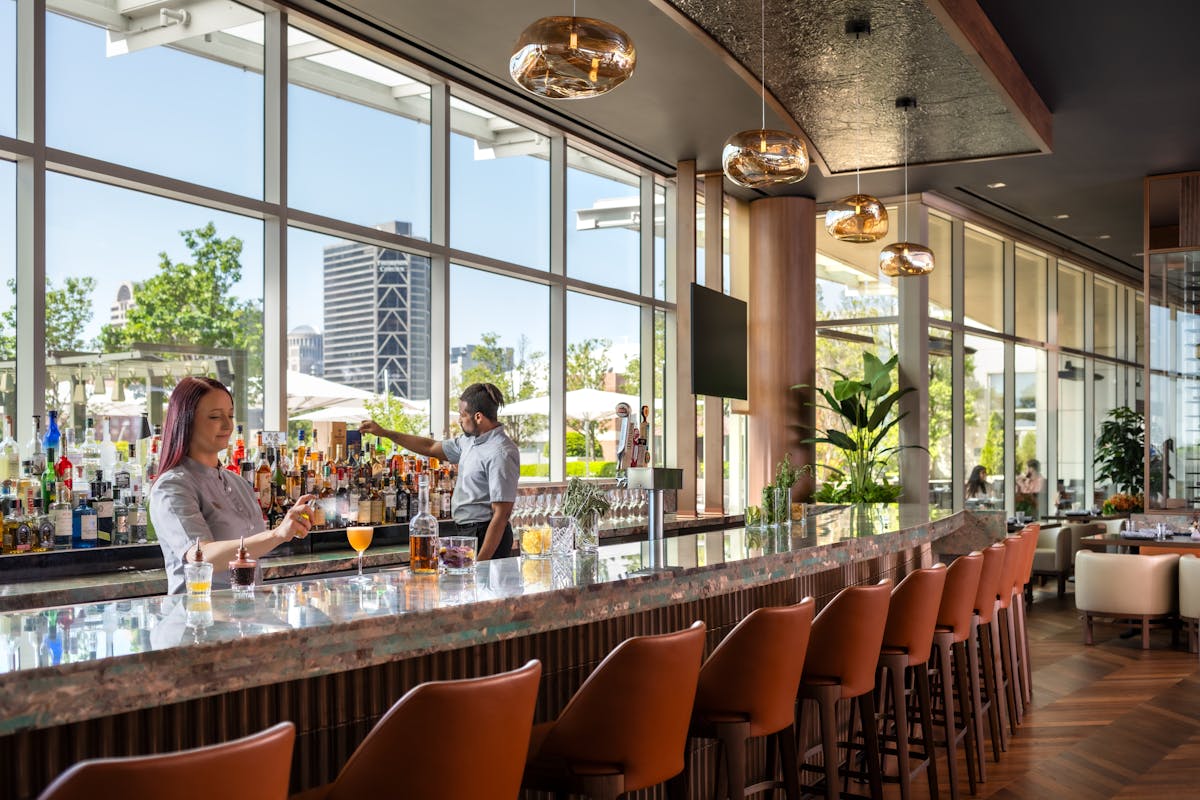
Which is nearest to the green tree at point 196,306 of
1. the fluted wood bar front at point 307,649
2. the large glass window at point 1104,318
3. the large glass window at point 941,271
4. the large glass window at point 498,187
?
the large glass window at point 498,187

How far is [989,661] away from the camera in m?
5.13

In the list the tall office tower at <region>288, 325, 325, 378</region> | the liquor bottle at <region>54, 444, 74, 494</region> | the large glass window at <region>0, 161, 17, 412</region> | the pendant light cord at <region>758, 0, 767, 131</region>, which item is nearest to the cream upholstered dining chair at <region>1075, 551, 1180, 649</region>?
the pendant light cord at <region>758, 0, 767, 131</region>

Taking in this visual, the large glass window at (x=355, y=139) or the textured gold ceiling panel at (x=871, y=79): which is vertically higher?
the textured gold ceiling panel at (x=871, y=79)

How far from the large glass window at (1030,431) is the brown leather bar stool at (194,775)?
12377 millimetres

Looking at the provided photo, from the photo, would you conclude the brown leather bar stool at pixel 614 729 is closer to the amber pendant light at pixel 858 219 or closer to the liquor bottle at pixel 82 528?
the liquor bottle at pixel 82 528

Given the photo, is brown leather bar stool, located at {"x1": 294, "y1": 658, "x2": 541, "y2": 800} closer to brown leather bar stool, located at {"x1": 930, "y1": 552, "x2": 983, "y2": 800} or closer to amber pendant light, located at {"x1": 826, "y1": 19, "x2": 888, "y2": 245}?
brown leather bar stool, located at {"x1": 930, "y1": 552, "x2": 983, "y2": 800}

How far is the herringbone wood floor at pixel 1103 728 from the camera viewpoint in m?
4.66

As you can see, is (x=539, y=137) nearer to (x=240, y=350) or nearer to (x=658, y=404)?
(x=658, y=404)

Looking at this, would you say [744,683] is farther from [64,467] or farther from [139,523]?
[64,467]

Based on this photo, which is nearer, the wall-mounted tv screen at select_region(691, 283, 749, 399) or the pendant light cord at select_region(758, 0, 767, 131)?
the pendant light cord at select_region(758, 0, 767, 131)

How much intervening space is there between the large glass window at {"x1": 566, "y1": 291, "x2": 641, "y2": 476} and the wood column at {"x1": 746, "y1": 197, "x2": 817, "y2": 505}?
1.75 meters

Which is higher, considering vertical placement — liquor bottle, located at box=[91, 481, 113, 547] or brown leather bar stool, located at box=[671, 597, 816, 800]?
liquor bottle, located at box=[91, 481, 113, 547]

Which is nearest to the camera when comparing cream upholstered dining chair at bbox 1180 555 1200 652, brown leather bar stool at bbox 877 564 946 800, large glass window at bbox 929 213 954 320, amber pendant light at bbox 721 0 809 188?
brown leather bar stool at bbox 877 564 946 800

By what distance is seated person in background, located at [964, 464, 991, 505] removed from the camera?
11570mm
